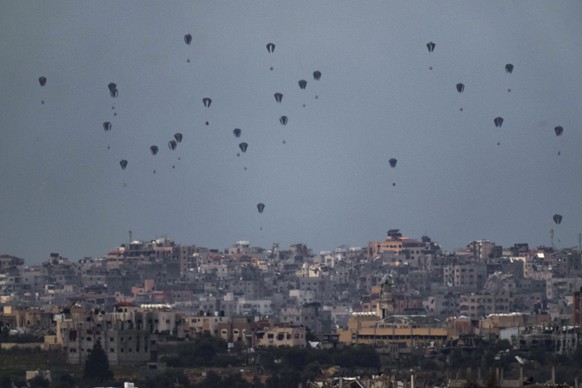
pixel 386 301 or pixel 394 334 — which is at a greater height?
pixel 386 301

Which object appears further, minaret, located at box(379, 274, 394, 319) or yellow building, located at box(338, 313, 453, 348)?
minaret, located at box(379, 274, 394, 319)

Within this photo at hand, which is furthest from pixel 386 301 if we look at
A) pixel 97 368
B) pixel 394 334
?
pixel 97 368

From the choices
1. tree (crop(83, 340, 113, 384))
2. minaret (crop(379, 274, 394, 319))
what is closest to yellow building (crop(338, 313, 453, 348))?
minaret (crop(379, 274, 394, 319))

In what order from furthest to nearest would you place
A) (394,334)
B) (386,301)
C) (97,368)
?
1. (386,301)
2. (394,334)
3. (97,368)

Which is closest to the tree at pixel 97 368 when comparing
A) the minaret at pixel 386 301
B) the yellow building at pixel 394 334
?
the yellow building at pixel 394 334

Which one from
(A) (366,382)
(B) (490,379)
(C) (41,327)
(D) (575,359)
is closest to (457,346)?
(D) (575,359)

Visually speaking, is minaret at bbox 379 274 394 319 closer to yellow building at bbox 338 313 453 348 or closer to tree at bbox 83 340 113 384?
yellow building at bbox 338 313 453 348

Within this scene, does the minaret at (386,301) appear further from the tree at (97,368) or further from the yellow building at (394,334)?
the tree at (97,368)

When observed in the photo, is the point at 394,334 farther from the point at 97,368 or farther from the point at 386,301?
the point at 97,368

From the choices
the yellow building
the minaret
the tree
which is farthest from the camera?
the minaret
